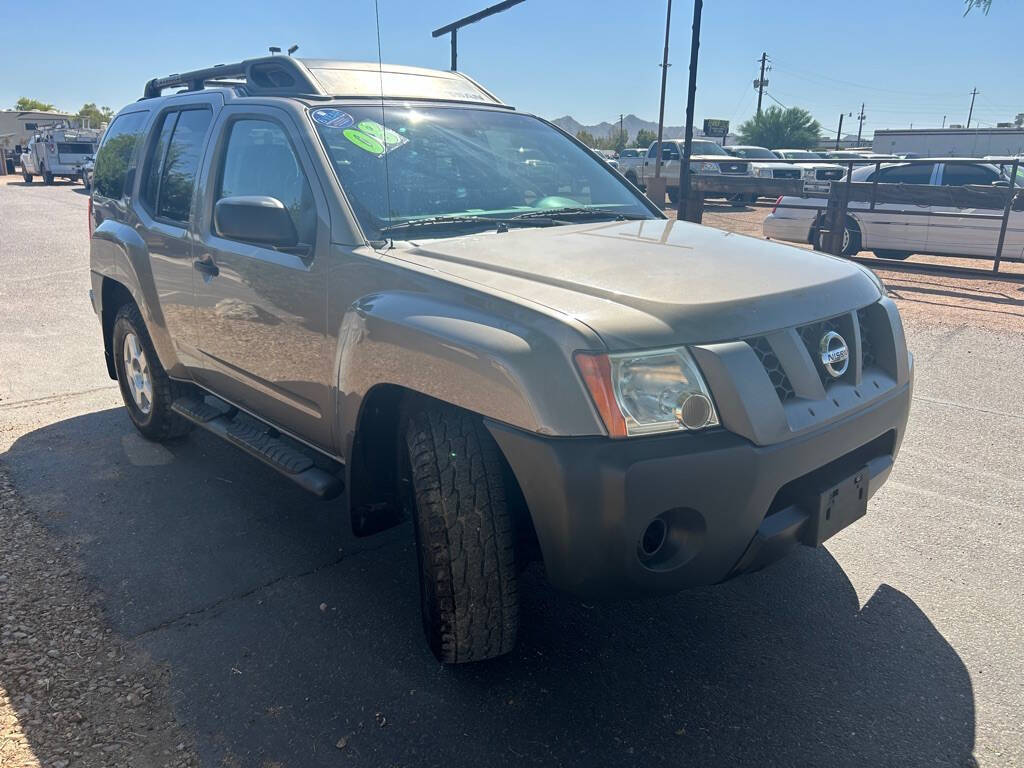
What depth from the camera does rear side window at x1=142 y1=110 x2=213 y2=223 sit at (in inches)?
156

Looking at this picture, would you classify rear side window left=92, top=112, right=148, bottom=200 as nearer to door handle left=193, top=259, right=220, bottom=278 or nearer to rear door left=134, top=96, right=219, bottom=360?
rear door left=134, top=96, right=219, bottom=360

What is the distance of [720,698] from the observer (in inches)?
102

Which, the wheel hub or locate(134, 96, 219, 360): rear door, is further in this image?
the wheel hub

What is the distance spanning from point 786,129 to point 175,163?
5730 centimetres

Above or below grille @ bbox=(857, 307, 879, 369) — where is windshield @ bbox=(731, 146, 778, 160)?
above

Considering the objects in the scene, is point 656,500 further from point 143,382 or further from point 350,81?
point 143,382

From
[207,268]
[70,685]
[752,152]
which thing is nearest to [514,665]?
[70,685]

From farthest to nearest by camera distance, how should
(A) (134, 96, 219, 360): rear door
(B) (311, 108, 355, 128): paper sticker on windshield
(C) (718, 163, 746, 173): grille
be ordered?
(C) (718, 163, 746, 173): grille
(A) (134, 96, 219, 360): rear door
(B) (311, 108, 355, 128): paper sticker on windshield

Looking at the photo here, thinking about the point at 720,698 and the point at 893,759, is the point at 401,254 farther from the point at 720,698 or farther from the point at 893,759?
the point at 893,759

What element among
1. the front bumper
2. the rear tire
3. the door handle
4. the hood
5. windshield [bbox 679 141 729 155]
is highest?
windshield [bbox 679 141 729 155]

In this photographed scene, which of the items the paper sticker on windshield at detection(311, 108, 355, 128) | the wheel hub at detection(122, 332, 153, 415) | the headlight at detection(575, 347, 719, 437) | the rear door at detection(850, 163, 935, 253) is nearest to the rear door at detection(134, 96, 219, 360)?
the wheel hub at detection(122, 332, 153, 415)

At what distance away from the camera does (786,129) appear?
181 ft

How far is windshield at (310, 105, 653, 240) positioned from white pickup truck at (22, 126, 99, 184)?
34431mm

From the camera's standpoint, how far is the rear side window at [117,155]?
4.70 m
